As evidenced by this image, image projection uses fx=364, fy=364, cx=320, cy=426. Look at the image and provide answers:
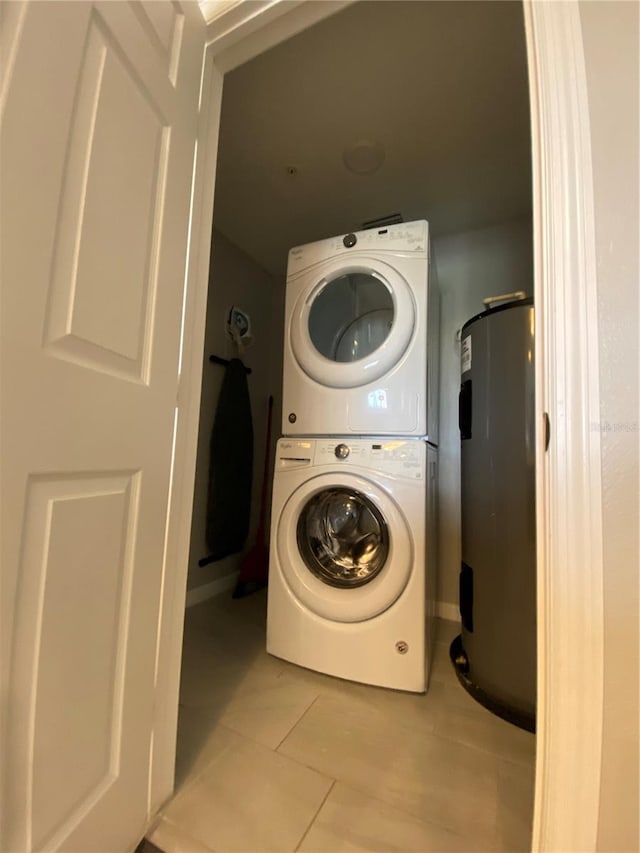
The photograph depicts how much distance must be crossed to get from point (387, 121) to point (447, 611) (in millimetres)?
2148

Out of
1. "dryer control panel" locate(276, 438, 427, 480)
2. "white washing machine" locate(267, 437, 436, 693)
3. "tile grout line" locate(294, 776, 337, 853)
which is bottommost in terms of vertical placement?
"tile grout line" locate(294, 776, 337, 853)

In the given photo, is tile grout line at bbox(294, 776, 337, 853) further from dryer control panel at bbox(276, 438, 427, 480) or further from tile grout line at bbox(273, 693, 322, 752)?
dryer control panel at bbox(276, 438, 427, 480)

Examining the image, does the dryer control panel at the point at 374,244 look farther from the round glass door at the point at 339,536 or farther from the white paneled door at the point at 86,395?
the round glass door at the point at 339,536

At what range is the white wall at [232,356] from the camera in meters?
1.95

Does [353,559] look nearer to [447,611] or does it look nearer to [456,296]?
[447,611]

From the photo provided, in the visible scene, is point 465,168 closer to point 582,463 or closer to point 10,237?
point 582,463

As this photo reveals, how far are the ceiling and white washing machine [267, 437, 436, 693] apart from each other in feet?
3.96

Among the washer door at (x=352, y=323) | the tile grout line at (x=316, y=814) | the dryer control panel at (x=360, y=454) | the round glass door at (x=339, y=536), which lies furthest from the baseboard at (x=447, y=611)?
the washer door at (x=352, y=323)

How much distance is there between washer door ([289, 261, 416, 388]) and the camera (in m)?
1.32

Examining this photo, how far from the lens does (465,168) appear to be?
61.9 inches

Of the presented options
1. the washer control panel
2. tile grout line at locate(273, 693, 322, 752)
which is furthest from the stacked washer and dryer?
tile grout line at locate(273, 693, 322, 752)

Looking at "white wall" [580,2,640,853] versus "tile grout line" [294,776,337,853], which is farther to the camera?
"tile grout line" [294,776,337,853]

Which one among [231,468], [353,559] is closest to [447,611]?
[353,559]

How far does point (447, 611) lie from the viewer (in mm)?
1806
